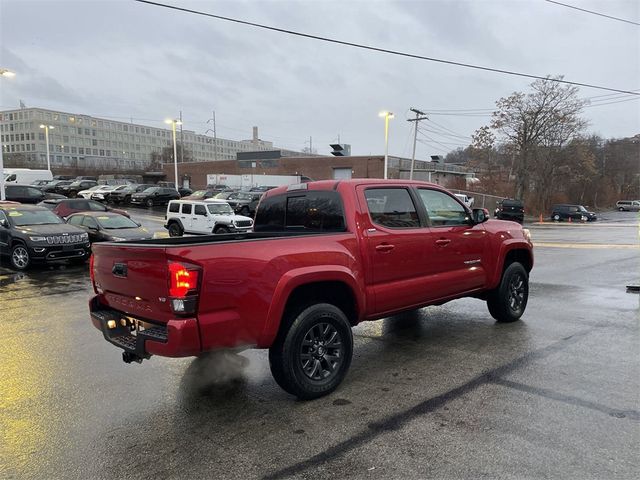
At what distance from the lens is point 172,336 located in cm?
349

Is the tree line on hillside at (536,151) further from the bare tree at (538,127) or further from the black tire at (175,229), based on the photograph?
the black tire at (175,229)

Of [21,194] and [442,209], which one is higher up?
[442,209]

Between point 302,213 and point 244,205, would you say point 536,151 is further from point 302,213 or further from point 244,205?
point 302,213

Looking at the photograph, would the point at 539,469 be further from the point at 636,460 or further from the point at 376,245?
the point at 376,245

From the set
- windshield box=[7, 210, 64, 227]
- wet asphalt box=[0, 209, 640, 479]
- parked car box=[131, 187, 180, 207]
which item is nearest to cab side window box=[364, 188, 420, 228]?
wet asphalt box=[0, 209, 640, 479]

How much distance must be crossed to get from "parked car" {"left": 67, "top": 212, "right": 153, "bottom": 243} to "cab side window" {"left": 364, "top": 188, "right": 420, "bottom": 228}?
10379 millimetres

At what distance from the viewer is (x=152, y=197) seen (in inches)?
1538

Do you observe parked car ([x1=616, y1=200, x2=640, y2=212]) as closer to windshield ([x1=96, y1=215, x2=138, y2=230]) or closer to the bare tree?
the bare tree

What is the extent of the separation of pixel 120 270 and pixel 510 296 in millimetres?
5165

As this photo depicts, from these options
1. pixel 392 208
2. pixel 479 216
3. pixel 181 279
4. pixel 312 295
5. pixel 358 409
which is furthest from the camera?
pixel 479 216

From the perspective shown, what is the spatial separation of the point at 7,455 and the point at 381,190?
391 cm

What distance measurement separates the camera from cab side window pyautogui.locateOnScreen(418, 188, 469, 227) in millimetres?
5492

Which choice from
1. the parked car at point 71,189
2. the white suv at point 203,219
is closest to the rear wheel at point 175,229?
the white suv at point 203,219

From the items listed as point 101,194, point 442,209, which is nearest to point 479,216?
point 442,209
